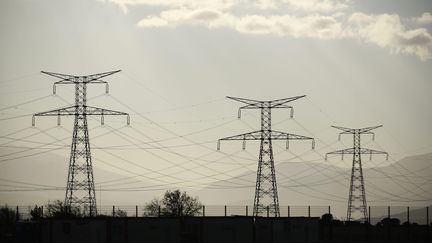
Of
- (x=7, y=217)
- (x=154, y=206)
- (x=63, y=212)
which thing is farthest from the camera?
(x=154, y=206)

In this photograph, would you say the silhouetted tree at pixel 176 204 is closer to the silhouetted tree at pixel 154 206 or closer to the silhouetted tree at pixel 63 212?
the silhouetted tree at pixel 154 206

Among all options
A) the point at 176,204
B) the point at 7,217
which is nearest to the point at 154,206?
the point at 176,204

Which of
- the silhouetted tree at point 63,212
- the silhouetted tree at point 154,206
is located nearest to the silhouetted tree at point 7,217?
the silhouetted tree at point 63,212

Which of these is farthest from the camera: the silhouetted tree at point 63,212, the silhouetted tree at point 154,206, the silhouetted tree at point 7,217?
the silhouetted tree at point 154,206

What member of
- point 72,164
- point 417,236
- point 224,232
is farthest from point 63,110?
point 417,236

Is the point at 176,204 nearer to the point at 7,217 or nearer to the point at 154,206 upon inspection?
the point at 154,206

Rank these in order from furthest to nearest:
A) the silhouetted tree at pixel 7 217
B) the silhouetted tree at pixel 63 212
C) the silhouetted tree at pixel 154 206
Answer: the silhouetted tree at pixel 154 206, the silhouetted tree at pixel 7 217, the silhouetted tree at pixel 63 212

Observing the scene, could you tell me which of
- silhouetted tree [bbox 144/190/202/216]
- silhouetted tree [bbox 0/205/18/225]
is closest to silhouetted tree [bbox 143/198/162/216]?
silhouetted tree [bbox 144/190/202/216]

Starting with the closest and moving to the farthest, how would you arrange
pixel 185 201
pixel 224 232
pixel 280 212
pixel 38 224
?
pixel 38 224 < pixel 224 232 < pixel 280 212 < pixel 185 201

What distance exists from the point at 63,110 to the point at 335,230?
116 feet

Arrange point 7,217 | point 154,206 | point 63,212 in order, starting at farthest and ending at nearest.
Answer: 1. point 154,206
2. point 7,217
3. point 63,212

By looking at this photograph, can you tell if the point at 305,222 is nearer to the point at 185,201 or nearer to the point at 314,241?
the point at 314,241

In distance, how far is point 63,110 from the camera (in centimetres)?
8231

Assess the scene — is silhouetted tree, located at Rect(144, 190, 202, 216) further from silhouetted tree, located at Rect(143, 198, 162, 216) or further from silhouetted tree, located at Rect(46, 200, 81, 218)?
silhouetted tree, located at Rect(46, 200, 81, 218)
